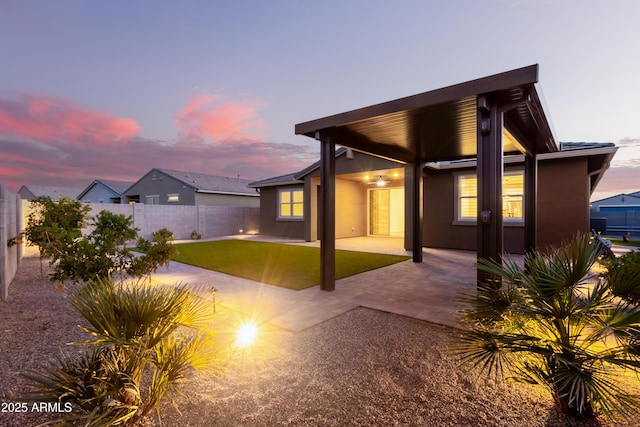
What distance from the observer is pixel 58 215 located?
21.3 feet

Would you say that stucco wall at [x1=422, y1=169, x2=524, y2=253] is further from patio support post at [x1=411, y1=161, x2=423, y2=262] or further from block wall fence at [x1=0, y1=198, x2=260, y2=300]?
block wall fence at [x1=0, y1=198, x2=260, y2=300]

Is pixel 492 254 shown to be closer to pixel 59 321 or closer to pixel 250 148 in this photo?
pixel 59 321

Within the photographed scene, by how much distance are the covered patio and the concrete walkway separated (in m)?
0.69

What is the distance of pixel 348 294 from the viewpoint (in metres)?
5.20

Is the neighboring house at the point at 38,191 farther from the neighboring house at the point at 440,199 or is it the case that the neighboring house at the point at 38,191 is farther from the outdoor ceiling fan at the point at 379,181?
the outdoor ceiling fan at the point at 379,181

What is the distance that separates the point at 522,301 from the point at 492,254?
1.74 m

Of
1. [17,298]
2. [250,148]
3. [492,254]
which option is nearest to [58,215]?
[17,298]

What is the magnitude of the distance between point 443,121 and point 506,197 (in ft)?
22.1

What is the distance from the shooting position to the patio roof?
11.8 ft

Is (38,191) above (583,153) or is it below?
above

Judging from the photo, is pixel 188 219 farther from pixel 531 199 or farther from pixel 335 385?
pixel 335 385

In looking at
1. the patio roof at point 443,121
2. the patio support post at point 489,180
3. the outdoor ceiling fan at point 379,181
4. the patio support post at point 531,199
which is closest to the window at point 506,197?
the patio roof at point 443,121

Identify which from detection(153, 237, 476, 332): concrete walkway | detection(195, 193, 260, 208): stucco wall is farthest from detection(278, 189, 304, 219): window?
detection(153, 237, 476, 332): concrete walkway

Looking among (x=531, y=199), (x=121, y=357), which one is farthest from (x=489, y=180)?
(x=121, y=357)
